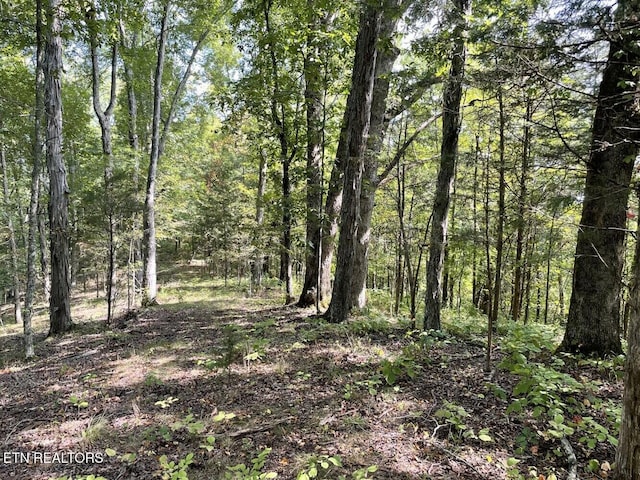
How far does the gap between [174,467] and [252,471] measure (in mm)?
647

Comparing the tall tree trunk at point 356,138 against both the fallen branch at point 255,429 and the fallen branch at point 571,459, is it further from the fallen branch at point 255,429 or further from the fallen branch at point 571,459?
the fallen branch at point 571,459

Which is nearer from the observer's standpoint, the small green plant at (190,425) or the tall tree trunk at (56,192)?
the small green plant at (190,425)

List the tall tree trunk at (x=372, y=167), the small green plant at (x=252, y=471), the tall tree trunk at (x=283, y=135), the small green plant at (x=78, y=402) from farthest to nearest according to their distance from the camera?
the tall tree trunk at (x=283, y=135)
the tall tree trunk at (x=372, y=167)
the small green plant at (x=78, y=402)
the small green plant at (x=252, y=471)

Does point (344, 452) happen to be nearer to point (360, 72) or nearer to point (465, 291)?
point (360, 72)

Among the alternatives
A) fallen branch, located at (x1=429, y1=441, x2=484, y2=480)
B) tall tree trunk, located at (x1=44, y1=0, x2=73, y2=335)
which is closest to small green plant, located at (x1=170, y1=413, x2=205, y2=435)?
fallen branch, located at (x1=429, y1=441, x2=484, y2=480)

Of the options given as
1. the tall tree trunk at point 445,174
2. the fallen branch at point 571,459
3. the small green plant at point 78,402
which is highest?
the tall tree trunk at point 445,174

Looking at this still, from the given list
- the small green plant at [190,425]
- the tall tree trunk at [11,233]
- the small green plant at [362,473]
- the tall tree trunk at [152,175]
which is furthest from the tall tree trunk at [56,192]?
the small green plant at [362,473]

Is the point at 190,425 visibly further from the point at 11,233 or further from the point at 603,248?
the point at 11,233

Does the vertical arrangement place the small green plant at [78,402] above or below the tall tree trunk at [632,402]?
below

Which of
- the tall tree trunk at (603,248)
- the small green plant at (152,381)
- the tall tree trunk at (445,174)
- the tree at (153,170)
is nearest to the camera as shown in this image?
the tall tree trunk at (603,248)

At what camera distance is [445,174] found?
5.50 m

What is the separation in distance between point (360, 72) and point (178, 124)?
39.0 feet

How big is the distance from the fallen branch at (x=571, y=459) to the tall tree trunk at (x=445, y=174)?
3.04m

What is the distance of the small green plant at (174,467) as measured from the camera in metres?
2.58
